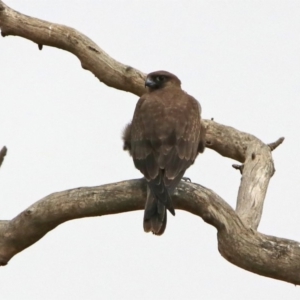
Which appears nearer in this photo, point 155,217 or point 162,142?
point 155,217

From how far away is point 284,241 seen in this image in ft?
21.6

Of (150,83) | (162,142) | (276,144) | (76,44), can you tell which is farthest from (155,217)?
(76,44)

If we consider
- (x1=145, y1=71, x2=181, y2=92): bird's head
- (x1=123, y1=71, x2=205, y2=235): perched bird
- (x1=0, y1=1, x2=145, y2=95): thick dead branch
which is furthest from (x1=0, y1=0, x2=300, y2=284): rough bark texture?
(x1=0, y1=1, x2=145, y2=95): thick dead branch

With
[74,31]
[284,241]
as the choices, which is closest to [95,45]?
[74,31]

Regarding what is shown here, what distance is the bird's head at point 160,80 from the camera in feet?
27.0

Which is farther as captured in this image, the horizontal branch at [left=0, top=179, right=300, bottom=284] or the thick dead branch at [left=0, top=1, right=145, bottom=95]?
the thick dead branch at [left=0, top=1, right=145, bottom=95]

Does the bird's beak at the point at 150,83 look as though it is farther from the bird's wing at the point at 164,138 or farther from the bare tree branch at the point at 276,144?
the bare tree branch at the point at 276,144

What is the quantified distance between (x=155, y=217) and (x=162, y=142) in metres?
0.68

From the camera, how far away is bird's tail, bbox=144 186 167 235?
A: 261 inches

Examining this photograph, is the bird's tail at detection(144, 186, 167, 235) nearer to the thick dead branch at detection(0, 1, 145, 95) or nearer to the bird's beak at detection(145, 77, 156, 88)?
the bird's beak at detection(145, 77, 156, 88)

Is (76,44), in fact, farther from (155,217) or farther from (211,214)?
A: (211,214)

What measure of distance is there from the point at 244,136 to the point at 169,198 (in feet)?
7.22

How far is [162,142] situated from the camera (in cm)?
709

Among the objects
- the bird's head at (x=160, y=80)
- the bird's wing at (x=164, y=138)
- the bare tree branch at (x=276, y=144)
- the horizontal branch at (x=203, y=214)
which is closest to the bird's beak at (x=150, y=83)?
the bird's head at (x=160, y=80)
